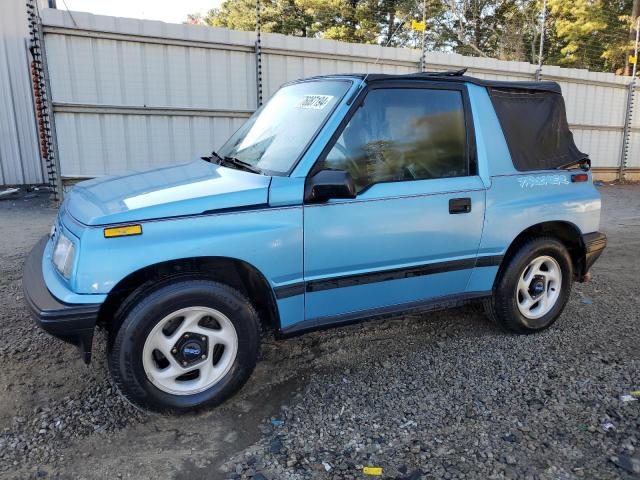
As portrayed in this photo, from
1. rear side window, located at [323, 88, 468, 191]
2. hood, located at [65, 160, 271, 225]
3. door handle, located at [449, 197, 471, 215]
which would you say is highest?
rear side window, located at [323, 88, 468, 191]

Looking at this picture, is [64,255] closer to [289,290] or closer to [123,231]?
[123,231]

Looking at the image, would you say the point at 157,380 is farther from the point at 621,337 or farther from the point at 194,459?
the point at 621,337

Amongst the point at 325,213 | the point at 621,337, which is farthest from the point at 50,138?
the point at 621,337

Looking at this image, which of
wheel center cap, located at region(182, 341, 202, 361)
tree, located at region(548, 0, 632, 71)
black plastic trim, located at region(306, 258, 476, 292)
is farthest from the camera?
tree, located at region(548, 0, 632, 71)

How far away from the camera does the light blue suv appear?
9.11ft

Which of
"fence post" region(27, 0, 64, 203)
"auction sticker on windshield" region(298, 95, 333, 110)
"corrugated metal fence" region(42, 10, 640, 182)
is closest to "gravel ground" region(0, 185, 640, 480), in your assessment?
"auction sticker on windshield" region(298, 95, 333, 110)

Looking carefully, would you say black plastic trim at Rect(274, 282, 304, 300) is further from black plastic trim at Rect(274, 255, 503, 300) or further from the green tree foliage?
the green tree foliage

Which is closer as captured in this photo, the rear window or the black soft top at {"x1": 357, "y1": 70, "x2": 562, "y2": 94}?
the black soft top at {"x1": 357, "y1": 70, "x2": 562, "y2": 94}

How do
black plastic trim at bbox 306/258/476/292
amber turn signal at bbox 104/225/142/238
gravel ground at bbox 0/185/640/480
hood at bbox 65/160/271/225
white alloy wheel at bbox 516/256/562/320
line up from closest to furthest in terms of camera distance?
gravel ground at bbox 0/185/640/480, amber turn signal at bbox 104/225/142/238, hood at bbox 65/160/271/225, black plastic trim at bbox 306/258/476/292, white alloy wheel at bbox 516/256/562/320

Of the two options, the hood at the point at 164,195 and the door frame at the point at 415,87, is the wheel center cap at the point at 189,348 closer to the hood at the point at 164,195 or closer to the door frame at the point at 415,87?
the hood at the point at 164,195

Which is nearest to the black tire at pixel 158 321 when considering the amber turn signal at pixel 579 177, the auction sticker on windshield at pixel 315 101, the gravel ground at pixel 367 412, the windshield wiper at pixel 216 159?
the gravel ground at pixel 367 412

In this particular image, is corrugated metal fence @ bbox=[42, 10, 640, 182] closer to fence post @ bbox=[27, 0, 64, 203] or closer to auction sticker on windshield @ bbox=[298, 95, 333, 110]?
fence post @ bbox=[27, 0, 64, 203]

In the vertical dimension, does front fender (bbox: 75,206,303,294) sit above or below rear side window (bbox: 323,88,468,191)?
below

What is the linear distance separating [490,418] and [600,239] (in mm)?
2181
